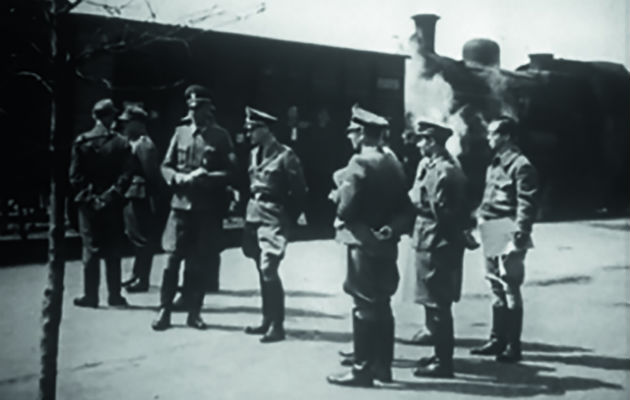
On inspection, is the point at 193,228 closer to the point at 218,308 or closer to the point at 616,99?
the point at 218,308

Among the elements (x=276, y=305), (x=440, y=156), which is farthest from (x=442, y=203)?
(x=276, y=305)

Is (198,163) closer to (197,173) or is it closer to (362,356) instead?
(197,173)

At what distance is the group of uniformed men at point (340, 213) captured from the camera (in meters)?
3.24

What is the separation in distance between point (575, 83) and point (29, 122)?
12.3 ft

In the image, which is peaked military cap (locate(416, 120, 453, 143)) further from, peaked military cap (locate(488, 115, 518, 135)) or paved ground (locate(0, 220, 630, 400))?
paved ground (locate(0, 220, 630, 400))

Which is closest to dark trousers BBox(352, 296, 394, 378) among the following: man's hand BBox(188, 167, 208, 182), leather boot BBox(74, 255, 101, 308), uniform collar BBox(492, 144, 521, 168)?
uniform collar BBox(492, 144, 521, 168)

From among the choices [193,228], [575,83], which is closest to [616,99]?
[575,83]

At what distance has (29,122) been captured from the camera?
355cm

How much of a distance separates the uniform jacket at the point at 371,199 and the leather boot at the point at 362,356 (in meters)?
0.36

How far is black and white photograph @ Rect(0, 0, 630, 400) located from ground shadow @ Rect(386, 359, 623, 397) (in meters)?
0.01

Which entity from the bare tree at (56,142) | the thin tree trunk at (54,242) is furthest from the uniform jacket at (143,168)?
the thin tree trunk at (54,242)

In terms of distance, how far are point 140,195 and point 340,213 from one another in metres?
1.97

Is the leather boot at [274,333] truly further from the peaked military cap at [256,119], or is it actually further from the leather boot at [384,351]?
the peaked military cap at [256,119]

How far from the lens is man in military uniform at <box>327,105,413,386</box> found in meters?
3.18
